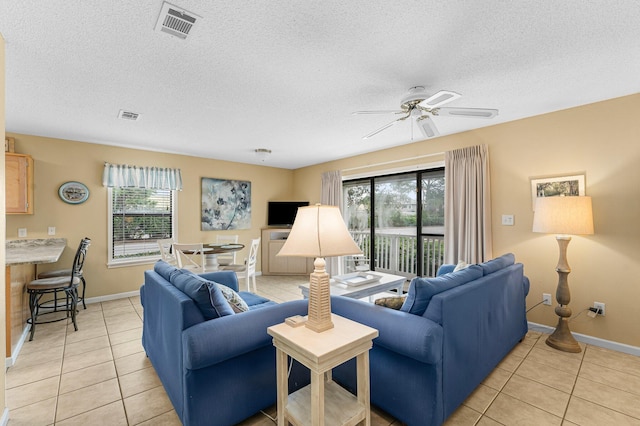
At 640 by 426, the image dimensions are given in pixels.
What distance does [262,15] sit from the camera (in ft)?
5.35

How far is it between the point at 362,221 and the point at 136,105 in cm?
399

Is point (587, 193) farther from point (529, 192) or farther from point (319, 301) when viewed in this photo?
point (319, 301)

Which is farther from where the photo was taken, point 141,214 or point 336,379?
point 141,214

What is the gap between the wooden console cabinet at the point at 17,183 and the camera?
349 cm

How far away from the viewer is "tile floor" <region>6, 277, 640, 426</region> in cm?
182

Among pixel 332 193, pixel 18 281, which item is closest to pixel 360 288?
pixel 332 193

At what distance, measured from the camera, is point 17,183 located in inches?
139

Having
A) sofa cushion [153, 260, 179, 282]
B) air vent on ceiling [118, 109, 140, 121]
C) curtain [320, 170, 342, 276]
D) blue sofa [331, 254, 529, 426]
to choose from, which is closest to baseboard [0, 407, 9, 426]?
sofa cushion [153, 260, 179, 282]

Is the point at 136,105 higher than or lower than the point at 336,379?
higher

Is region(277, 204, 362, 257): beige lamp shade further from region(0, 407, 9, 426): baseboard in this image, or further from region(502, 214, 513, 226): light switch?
region(502, 214, 513, 226): light switch

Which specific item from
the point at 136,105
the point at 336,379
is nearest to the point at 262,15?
the point at 136,105

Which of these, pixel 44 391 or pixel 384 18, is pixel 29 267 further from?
pixel 384 18

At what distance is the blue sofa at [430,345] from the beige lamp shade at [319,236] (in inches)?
20.9

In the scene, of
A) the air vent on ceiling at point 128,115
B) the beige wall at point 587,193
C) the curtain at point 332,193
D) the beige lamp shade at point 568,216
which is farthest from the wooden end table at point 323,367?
the curtain at point 332,193
